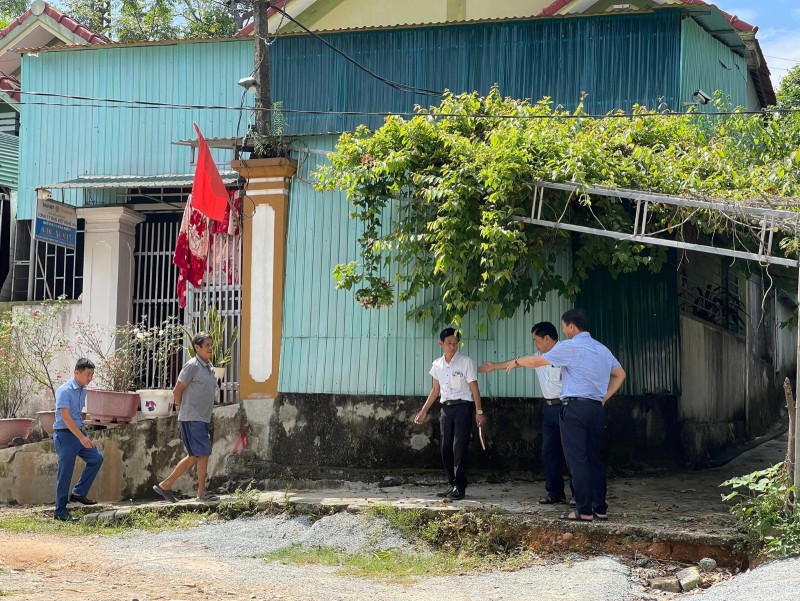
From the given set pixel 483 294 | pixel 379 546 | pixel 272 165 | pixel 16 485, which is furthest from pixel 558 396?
pixel 16 485

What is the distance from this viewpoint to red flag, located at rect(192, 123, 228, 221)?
10.5 m

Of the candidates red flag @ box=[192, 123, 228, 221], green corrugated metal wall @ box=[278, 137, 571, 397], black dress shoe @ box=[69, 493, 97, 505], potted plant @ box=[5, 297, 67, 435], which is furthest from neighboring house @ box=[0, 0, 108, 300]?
black dress shoe @ box=[69, 493, 97, 505]

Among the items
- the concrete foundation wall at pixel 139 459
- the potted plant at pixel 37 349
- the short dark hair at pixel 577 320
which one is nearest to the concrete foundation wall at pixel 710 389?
Answer: the short dark hair at pixel 577 320

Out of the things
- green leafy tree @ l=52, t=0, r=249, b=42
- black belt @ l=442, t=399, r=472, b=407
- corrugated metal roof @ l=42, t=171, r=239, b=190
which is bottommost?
black belt @ l=442, t=399, r=472, b=407

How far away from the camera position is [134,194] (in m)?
12.9

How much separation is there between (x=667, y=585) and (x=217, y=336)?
6066mm

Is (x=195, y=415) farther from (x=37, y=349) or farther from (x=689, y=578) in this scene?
(x=689, y=578)

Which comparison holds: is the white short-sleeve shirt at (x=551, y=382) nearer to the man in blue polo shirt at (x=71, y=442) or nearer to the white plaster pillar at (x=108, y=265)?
the man in blue polo shirt at (x=71, y=442)

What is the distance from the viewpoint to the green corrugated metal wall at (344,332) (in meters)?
10.2

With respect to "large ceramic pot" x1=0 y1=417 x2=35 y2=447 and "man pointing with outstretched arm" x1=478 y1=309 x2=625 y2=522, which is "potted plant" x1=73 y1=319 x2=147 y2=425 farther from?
"man pointing with outstretched arm" x1=478 y1=309 x2=625 y2=522

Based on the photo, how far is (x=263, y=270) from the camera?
1080cm

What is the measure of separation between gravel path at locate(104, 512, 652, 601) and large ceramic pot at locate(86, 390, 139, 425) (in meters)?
2.68

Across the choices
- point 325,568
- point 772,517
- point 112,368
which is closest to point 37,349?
point 112,368

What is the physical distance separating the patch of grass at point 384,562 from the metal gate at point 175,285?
146 inches
